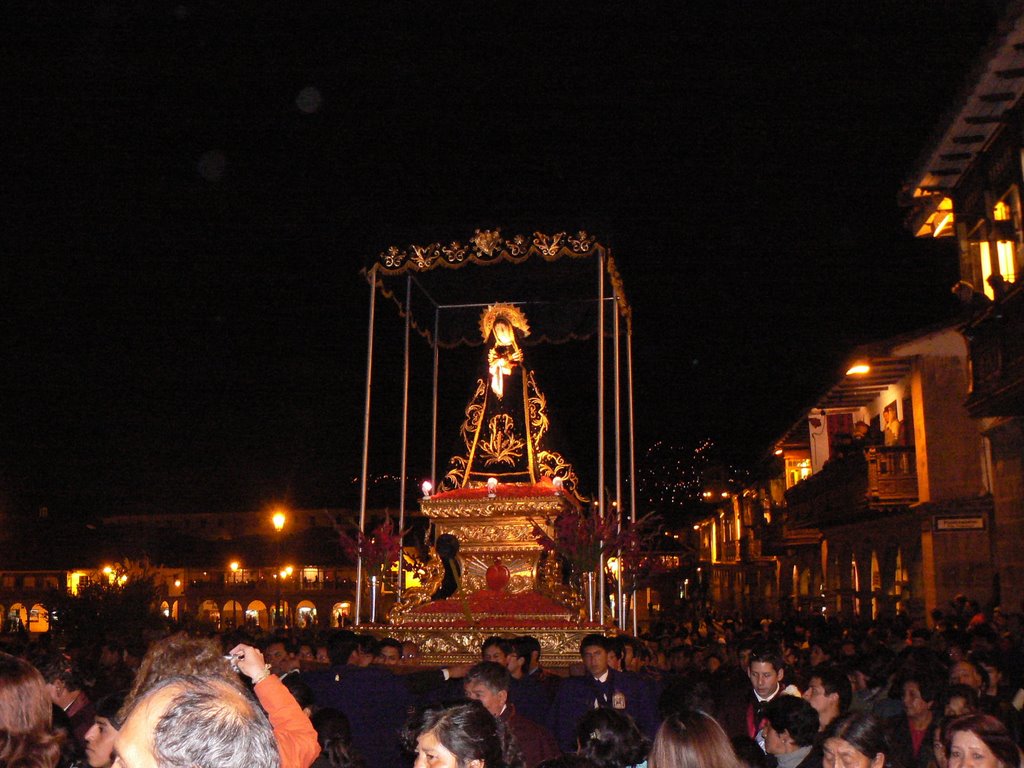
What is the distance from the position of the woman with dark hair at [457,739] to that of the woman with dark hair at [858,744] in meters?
1.72

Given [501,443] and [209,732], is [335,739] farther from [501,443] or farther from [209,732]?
[501,443]

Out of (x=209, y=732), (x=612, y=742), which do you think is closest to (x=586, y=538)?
(x=612, y=742)

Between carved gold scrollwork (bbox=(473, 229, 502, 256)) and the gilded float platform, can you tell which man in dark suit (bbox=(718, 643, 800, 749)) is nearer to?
the gilded float platform

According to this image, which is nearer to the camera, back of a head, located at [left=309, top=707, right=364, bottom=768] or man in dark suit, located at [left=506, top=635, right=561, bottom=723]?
back of a head, located at [left=309, top=707, right=364, bottom=768]

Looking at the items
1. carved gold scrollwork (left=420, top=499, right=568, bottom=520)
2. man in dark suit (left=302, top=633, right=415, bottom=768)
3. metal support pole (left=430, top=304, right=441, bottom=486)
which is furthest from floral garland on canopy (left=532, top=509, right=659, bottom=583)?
man in dark suit (left=302, top=633, right=415, bottom=768)

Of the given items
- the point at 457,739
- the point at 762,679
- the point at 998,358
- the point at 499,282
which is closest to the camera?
the point at 457,739

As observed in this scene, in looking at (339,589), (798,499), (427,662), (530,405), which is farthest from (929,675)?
(339,589)

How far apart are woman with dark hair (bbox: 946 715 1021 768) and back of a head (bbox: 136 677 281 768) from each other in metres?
3.53

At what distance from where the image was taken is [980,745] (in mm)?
4535

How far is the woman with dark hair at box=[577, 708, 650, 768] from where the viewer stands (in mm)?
4504

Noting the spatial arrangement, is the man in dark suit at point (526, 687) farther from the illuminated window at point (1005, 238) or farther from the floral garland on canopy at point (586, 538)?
the illuminated window at point (1005, 238)

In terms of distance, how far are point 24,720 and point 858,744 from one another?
335 centimetres

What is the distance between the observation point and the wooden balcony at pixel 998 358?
1388cm

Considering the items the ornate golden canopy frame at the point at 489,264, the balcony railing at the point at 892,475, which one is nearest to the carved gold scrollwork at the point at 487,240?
the ornate golden canopy frame at the point at 489,264
